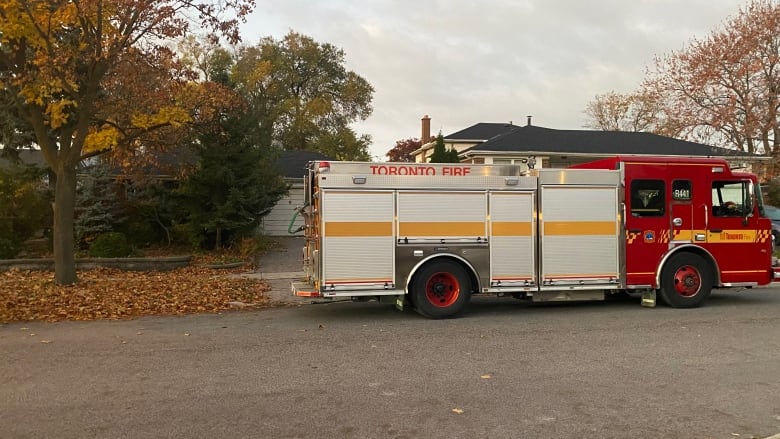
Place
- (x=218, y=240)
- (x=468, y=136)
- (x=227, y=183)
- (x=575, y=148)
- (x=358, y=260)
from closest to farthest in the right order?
(x=358, y=260), (x=227, y=183), (x=218, y=240), (x=575, y=148), (x=468, y=136)

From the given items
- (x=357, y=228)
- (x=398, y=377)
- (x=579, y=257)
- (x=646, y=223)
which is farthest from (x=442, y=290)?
(x=646, y=223)

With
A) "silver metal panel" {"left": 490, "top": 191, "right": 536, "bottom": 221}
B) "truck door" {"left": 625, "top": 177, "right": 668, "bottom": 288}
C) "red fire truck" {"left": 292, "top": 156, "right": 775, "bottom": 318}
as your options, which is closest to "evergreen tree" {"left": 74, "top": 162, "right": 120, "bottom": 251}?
"red fire truck" {"left": 292, "top": 156, "right": 775, "bottom": 318}

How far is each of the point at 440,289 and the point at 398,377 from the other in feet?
12.1

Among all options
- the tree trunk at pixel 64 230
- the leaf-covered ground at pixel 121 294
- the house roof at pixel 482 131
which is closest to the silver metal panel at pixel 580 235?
the leaf-covered ground at pixel 121 294

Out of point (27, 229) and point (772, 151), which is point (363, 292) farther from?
point (772, 151)

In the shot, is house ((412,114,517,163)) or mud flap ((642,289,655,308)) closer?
mud flap ((642,289,655,308))

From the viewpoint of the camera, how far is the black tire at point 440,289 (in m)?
9.73

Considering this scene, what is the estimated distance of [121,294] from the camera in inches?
486

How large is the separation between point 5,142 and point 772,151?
31.4 m

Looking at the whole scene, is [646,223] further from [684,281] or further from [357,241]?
[357,241]

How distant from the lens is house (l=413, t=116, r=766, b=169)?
28922 millimetres

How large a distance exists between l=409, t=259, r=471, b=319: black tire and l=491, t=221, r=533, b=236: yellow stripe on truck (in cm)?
86

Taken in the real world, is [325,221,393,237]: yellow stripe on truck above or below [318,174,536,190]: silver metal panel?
below

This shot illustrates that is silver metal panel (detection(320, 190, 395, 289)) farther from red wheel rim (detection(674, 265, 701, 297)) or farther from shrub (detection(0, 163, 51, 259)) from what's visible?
Result: shrub (detection(0, 163, 51, 259))
